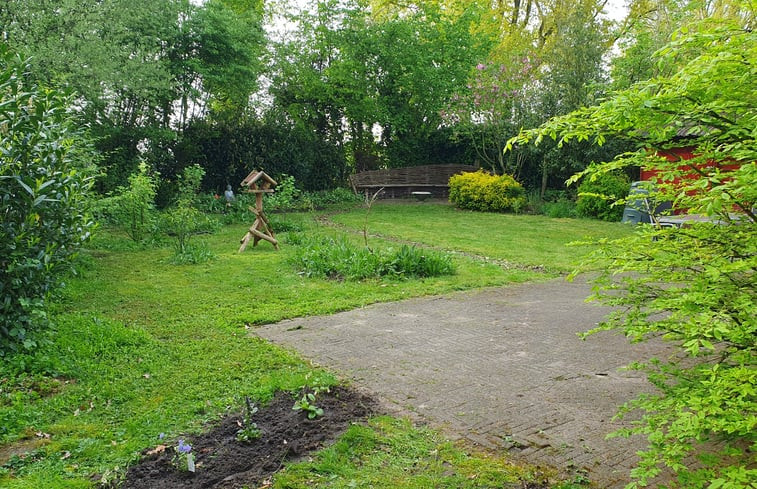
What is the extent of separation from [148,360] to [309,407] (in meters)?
1.75

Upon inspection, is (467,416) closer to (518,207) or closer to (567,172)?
(518,207)

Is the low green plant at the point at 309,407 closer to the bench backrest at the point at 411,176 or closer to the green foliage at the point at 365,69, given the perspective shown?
the green foliage at the point at 365,69

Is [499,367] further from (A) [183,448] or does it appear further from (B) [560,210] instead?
(B) [560,210]

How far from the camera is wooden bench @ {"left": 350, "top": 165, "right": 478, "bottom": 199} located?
20031 mm

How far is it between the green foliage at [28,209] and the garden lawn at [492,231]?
242 inches

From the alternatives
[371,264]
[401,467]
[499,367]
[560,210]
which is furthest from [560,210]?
[401,467]

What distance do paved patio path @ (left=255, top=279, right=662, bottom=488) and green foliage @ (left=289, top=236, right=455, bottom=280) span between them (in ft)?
3.98

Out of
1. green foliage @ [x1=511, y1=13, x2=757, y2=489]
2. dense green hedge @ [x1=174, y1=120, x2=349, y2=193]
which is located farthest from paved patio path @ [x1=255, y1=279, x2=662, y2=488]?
dense green hedge @ [x1=174, y1=120, x2=349, y2=193]

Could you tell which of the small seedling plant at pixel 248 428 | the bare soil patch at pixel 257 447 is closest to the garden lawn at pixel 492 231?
the bare soil patch at pixel 257 447

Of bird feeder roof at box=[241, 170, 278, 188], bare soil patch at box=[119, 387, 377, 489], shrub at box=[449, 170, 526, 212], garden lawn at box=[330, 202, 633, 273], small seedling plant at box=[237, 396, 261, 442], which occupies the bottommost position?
bare soil patch at box=[119, 387, 377, 489]

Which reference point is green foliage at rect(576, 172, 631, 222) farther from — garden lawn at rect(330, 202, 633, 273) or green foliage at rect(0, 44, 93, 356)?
green foliage at rect(0, 44, 93, 356)

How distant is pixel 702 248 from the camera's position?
8.87 ft

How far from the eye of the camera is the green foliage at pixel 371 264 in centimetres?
789

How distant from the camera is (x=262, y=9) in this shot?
2275 centimetres
